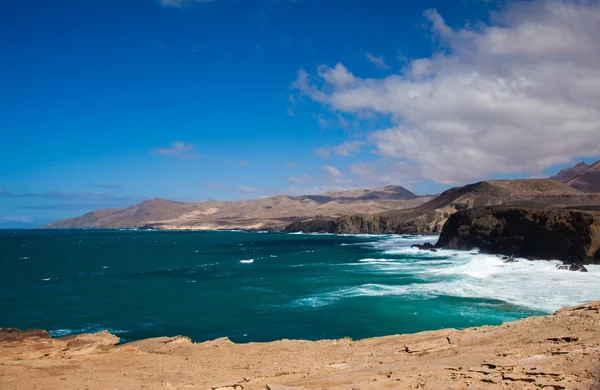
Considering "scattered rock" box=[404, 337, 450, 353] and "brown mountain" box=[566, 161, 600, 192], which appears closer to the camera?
"scattered rock" box=[404, 337, 450, 353]

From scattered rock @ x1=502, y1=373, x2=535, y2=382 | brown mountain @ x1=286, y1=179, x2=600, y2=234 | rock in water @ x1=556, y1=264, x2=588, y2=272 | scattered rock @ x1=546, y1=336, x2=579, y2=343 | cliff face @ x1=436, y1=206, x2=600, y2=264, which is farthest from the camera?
brown mountain @ x1=286, y1=179, x2=600, y2=234

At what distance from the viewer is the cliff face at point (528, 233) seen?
54062 mm

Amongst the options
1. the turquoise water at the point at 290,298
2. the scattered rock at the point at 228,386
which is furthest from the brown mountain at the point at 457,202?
the scattered rock at the point at 228,386

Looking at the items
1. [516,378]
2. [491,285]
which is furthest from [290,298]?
[516,378]

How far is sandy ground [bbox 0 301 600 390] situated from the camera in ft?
35.4

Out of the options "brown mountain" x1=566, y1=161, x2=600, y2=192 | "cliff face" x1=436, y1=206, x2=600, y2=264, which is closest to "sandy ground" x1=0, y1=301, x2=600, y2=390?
"cliff face" x1=436, y1=206, x2=600, y2=264

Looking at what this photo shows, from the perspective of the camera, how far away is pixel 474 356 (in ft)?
42.8

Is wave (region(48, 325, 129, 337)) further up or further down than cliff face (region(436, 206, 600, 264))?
further down

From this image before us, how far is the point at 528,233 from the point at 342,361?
61434 millimetres

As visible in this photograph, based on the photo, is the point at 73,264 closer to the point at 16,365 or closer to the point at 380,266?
the point at 380,266

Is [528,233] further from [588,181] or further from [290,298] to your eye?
[588,181]

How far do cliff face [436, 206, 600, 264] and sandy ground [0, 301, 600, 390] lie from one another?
42456 mm

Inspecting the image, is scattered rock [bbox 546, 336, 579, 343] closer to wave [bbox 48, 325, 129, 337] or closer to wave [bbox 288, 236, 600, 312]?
wave [bbox 288, 236, 600, 312]

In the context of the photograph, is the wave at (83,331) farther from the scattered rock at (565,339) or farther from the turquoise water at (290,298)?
the scattered rock at (565,339)
